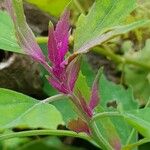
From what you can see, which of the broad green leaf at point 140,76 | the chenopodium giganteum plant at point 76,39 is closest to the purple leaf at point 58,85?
the chenopodium giganteum plant at point 76,39

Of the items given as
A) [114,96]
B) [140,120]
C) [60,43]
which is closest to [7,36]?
[60,43]

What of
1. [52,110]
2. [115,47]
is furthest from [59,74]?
[115,47]

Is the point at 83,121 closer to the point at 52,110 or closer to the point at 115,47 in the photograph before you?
the point at 52,110

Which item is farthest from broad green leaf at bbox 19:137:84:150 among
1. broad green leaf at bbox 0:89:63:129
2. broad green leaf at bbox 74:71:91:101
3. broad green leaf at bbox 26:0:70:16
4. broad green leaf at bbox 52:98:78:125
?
broad green leaf at bbox 0:89:63:129

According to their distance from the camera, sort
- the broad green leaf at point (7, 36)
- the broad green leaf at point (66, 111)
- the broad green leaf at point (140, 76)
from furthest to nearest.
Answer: the broad green leaf at point (140, 76) < the broad green leaf at point (66, 111) < the broad green leaf at point (7, 36)

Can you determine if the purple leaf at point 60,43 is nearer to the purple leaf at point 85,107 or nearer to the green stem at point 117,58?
the purple leaf at point 85,107

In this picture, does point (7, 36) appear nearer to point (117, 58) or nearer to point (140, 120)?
point (140, 120)
